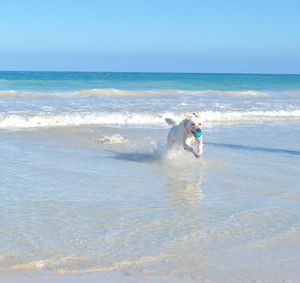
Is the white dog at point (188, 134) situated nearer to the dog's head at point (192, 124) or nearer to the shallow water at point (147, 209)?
the dog's head at point (192, 124)

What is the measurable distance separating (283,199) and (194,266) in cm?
239

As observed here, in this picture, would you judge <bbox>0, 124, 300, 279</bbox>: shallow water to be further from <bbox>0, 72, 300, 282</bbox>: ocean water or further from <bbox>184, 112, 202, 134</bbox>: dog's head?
<bbox>184, 112, 202, 134</bbox>: dog's head

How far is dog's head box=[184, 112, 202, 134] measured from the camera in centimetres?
879

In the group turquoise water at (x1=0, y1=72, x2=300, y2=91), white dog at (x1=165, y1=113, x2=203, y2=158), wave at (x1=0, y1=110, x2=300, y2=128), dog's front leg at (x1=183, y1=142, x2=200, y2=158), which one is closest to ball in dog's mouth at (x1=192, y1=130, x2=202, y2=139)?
white dog at (x1=165, y1=113, x2=203, y2=158)

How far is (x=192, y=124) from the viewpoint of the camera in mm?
8852

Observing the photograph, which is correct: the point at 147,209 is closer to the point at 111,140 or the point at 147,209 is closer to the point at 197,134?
the point at 197,134

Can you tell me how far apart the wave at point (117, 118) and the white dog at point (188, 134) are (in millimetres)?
4364

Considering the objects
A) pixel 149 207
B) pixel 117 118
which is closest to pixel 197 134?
pixel 149 207

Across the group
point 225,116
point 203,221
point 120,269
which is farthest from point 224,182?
point 225,116

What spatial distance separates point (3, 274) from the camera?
4.14 m

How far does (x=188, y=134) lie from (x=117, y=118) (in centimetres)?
679

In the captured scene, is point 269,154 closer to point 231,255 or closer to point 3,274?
point 231,255

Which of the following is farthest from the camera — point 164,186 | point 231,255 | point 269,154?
point 269,154

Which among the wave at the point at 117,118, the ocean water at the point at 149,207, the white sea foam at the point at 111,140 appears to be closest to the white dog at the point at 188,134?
the ocean water at the point at 149,207
